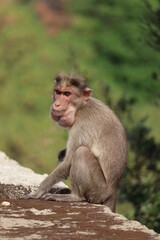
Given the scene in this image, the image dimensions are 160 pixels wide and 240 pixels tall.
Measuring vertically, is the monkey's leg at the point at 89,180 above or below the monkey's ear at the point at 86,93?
below

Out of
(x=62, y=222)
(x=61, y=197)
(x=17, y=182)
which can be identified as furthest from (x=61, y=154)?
(x=62, y=222)

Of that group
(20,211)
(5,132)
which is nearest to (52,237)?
(20,211)

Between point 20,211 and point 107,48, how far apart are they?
557 inches

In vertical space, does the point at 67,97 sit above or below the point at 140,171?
above

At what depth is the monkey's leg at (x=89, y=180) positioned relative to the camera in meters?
7.04

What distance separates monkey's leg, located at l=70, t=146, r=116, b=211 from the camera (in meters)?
7.04

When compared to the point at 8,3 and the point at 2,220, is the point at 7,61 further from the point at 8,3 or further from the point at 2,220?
the point at 2,220

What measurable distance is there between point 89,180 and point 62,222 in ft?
4.83

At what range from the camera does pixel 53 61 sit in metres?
19.6

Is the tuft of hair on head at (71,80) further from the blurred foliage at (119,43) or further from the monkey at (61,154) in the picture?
the blurred foliage at (119,43)

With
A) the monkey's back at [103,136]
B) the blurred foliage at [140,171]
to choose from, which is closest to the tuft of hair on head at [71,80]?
the monkey's back at [103,136]

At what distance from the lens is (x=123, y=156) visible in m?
7.12

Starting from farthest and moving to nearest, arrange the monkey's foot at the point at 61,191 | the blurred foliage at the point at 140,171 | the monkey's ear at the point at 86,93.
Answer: the blurred foliage at the point at 140,171, the monkey's ear at the point at 86,93, the monkey's foot at the point at 61,191

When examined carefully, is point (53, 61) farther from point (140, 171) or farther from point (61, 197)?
point (61, 197)
